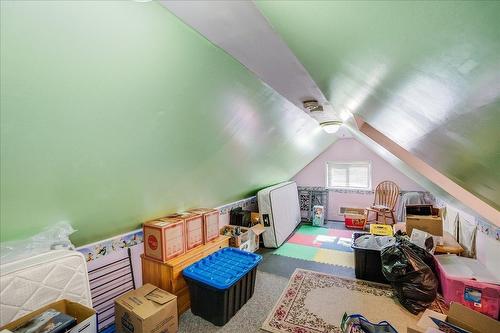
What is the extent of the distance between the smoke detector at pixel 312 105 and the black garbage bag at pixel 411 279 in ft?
5.64

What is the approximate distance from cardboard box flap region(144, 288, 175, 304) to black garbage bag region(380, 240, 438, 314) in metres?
2.20

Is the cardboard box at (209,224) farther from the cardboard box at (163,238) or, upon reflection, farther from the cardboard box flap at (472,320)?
the cardboard box flap at (472,320)

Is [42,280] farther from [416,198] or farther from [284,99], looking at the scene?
[416,198]

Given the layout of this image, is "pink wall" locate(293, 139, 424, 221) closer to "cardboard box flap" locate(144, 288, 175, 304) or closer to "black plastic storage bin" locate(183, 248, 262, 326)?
"black plastic storage bin" locate(183, 248, 262, 326)

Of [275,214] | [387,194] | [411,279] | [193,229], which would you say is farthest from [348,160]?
[193,229]

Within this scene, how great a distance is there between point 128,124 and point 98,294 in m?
1.66

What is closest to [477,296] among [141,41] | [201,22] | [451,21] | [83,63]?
[451,21]

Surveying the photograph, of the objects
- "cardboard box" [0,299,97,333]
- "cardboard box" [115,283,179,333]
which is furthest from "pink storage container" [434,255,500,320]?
"cardboard box" [0,299,97,333]

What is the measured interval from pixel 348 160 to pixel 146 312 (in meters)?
5.17

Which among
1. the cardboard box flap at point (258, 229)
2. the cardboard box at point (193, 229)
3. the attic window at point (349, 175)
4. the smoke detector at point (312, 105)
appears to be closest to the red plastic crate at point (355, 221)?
the attic window at point (349, 175)

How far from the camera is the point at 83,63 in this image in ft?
3.17

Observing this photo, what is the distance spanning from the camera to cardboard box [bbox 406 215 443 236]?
2.90m

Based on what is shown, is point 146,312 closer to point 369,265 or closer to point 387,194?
point 369,265

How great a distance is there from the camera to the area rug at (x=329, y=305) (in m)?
2.08
